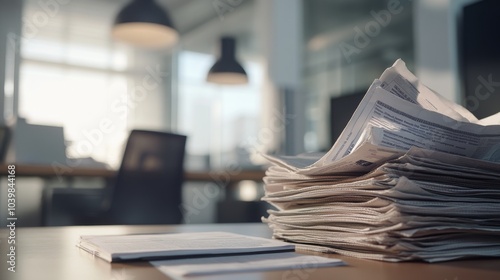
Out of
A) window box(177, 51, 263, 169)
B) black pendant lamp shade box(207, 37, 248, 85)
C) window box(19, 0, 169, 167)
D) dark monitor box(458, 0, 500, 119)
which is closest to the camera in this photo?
dark monitor box(458, 0, 500, 119)

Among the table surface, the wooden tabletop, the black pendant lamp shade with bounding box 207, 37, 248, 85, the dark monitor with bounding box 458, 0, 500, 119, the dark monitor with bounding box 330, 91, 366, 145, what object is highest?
the black pendant lamp shade with bounding box 207, 37, 248, 85

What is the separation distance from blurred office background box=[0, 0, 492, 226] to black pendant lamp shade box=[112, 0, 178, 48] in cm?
95

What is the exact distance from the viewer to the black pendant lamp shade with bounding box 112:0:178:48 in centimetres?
395

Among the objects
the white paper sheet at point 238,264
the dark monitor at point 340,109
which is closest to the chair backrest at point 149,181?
the dark monitor at point 340,109

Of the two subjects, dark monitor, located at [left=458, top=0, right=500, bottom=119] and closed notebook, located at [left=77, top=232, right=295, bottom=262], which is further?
dark monitor, located at [left=458, top=0, right=500, bottom=119]

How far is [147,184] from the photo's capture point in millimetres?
2822

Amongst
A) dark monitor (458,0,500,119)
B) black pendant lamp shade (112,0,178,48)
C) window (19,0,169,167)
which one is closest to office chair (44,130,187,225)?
black pendant lamp shade (112,0,178,48)

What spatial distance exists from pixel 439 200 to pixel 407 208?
66 millimetres

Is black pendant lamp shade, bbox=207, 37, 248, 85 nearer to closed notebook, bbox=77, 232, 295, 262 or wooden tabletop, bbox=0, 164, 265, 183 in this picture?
wooden tabletop, bbox=0, 164, 265, 183

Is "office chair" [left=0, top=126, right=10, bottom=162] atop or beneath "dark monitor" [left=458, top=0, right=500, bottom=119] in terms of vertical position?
beneath

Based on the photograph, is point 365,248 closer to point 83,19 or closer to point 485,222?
point 485,222

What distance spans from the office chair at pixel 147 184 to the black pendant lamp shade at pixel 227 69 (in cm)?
214

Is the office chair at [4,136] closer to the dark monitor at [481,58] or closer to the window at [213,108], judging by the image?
the window at [213,108]

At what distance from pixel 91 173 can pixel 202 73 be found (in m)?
4.05
